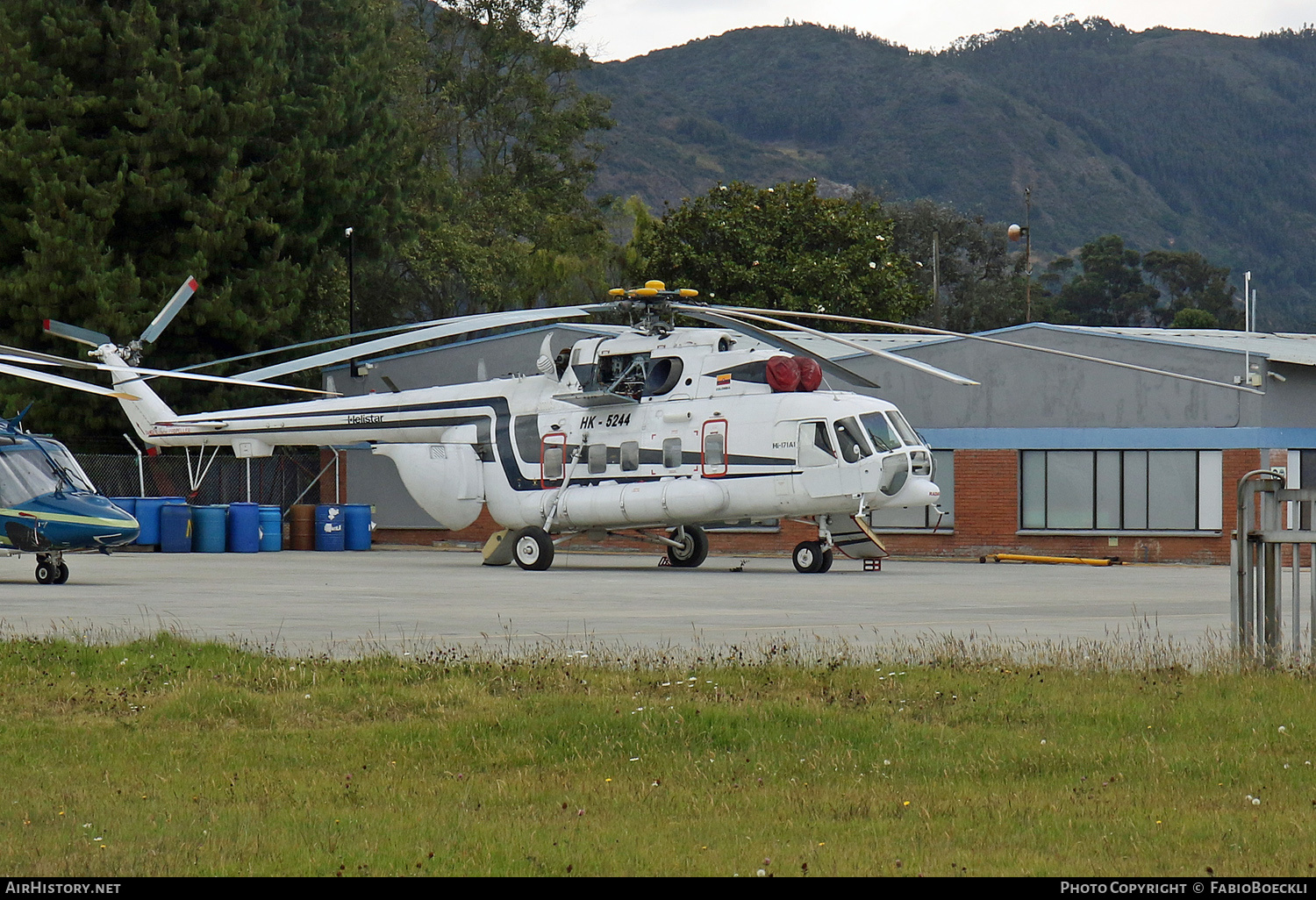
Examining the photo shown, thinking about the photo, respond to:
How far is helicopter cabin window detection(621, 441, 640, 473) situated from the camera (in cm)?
2623

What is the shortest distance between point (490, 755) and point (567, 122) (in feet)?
215

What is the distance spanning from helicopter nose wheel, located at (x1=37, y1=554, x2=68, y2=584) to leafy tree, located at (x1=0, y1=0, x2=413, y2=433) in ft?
62.1

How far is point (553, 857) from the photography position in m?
5.71

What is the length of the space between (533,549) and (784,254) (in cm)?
3057

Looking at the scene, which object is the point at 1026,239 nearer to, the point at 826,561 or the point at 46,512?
the point at 826,561

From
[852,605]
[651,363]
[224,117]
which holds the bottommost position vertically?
[852,605]

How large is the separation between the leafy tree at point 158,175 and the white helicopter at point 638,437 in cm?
1181

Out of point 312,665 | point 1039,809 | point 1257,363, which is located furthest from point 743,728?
point 1257,363

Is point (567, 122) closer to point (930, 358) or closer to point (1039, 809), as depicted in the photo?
point (930, 358)

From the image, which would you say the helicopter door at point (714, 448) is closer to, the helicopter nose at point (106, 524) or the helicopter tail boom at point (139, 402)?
the helicopter nose at point (106, 524)

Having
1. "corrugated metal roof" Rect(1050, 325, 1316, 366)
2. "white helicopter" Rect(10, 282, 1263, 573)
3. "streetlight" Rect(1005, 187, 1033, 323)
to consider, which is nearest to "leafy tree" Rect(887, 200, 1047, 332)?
"streetlight" Rect(1005, 187, 1033, 323)

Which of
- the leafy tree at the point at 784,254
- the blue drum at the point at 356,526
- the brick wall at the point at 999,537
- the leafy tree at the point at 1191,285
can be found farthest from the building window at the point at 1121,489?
the leafy tree at the point at 1191,285

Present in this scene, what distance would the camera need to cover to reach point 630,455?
26281 mm

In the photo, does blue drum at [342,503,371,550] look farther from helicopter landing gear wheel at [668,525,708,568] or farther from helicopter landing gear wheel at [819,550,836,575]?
helicopter landing gear wheel at [819,550,836,575]
